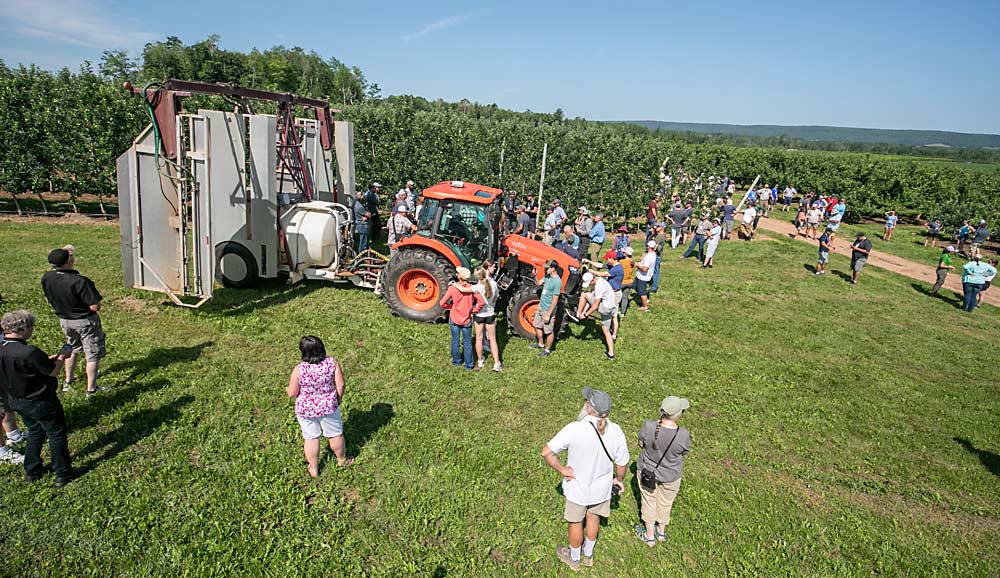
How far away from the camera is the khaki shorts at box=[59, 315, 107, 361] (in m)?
5.67

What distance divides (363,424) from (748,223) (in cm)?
1668

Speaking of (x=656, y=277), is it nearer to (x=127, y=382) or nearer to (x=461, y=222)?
(x=461, y=222)

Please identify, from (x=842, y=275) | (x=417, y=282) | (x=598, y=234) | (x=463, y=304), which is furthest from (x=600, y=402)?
(x=842, y=275)

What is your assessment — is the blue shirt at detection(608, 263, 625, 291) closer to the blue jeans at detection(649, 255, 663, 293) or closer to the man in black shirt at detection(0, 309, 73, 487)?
the blue jeans at detection(649, 255, 663, 293)

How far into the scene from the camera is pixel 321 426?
4.91 metres

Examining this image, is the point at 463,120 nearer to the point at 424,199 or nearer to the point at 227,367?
the point at 424,199

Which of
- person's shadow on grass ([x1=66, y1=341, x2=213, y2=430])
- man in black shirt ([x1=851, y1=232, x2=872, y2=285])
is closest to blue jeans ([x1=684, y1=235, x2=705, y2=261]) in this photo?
man in black shirt ([x1=851, y1=232, x2=872, y2=285])

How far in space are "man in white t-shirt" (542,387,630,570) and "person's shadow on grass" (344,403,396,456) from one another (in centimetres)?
249

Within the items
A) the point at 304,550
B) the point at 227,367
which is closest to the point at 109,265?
the point at 227,367

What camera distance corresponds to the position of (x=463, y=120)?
2047 cm

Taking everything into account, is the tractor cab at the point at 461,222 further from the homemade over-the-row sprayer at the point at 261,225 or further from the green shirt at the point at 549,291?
the green shirt at the point at 549,291

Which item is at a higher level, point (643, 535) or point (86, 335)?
point (86, 335)

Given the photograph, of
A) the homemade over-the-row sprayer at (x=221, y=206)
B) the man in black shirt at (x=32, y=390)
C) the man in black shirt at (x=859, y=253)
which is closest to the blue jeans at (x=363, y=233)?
the homemade over-the-row sprayer at (x=221, y=206)

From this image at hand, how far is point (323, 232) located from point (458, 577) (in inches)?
260
